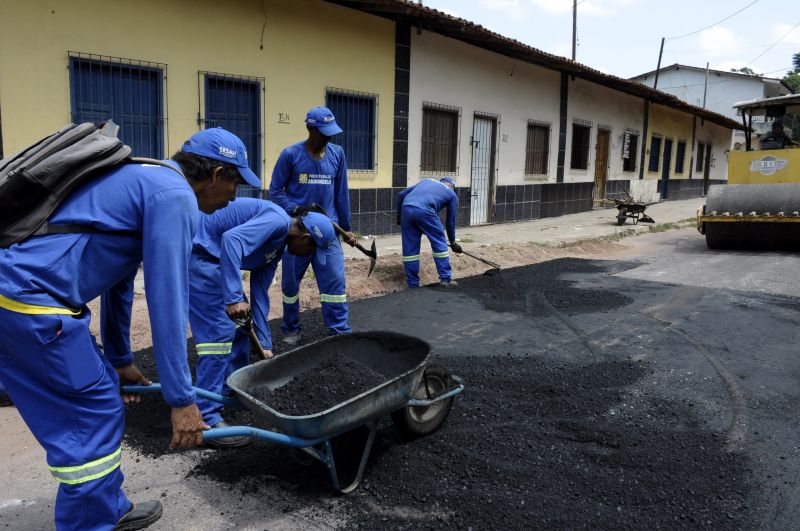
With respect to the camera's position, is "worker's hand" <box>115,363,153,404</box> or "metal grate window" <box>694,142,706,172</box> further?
"metal grate window" <box>694,142,706,172</box>

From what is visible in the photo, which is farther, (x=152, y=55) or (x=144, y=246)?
(x=152, y=55)

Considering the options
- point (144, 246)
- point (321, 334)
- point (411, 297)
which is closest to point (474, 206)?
point (411, 297)

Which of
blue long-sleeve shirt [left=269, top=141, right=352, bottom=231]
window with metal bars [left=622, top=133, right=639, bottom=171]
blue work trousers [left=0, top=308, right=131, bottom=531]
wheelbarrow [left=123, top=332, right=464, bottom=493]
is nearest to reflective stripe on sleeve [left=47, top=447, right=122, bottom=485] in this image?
blue work trousers [left=0, top=308, right=131, bottom=531]

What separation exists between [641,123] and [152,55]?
18.1 meters

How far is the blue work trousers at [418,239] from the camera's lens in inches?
294

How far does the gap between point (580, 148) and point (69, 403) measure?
17.8 metres

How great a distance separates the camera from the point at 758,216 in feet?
33.3

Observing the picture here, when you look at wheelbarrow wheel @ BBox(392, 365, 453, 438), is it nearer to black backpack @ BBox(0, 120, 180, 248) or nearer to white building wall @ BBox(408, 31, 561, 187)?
black backpack @ BBox(0, 120, 180, 248)

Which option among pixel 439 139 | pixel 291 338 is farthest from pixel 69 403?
pixel 439 139

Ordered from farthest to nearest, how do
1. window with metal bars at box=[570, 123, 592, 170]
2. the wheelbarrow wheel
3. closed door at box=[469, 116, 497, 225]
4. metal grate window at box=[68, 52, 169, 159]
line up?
window with metal bars at box=[570, 123, 592, 170] → closed door at box=[469, 116, 497, 225] → metal grate window at box=[68, 52, 169, 159] → the wheelbarrow wheel

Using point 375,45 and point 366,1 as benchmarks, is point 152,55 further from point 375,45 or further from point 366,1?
point 375,45

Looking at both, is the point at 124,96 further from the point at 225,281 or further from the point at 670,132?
the point at 670,132

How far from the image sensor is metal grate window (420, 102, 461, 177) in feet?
40.3

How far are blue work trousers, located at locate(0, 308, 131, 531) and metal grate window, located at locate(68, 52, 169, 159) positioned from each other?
20.0 feet
